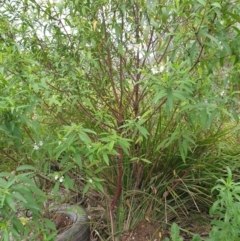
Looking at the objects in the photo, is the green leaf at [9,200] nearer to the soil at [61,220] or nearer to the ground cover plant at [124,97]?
the ground cover plant at [124,97]

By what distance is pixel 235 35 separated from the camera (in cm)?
209

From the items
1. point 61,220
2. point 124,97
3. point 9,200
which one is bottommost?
point 61,220

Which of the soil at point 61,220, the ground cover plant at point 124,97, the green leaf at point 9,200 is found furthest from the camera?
the soil at point 61,220

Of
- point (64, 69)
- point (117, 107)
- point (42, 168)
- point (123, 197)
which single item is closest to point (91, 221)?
point (123, 197)

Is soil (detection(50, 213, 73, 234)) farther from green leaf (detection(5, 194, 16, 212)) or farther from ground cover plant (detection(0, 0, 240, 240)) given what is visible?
green leaf (detection(5, 194, 16, 212))

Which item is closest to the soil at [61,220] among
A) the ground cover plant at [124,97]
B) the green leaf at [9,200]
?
the ground cover plant at [124,97]

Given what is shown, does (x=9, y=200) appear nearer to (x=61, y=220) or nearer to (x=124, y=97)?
(x=61, y=220)

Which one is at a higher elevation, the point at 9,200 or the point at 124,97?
the point at 124,97

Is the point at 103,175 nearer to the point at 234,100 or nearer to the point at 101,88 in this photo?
the point at 101,88

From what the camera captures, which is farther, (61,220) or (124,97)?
(124,97)

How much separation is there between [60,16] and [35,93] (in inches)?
35.1

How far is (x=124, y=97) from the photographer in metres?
2.94

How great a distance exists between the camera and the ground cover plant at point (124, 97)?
193 centimetres

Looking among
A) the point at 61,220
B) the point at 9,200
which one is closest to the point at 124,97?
the point at 61,220
